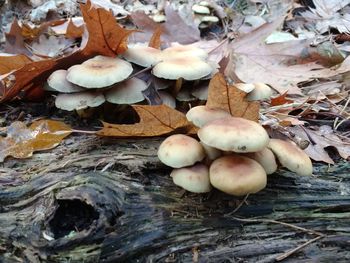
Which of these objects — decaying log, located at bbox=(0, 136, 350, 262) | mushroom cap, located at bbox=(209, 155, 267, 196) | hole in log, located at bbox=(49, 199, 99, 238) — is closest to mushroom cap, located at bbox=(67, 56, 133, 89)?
decaying log, located at bbox=(0, 136, 350, 262)

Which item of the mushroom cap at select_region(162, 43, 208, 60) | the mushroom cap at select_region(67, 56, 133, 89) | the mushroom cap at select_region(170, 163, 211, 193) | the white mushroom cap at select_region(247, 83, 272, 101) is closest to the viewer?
the mushroom cap at select_region(170, 163, 211, 193)

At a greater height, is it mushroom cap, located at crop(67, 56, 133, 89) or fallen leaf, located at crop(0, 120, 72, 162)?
mushroom cap, located at crop(67, 56, 133, 89)

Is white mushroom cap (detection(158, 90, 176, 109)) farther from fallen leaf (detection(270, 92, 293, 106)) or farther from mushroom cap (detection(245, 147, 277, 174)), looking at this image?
fallen leaf (detection(270, 92, 293, 106))

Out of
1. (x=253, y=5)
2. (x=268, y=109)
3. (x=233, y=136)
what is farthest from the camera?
(x=253, y=5)

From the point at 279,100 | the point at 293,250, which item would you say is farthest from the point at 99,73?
the point at 279,100

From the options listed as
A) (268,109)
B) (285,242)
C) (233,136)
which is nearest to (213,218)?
(285,242)

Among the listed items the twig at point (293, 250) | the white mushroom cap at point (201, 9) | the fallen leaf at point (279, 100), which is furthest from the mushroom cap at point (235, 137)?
the white mushroom cap at point (201, 9)

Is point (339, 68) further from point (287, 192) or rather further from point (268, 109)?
point (287, 192)
